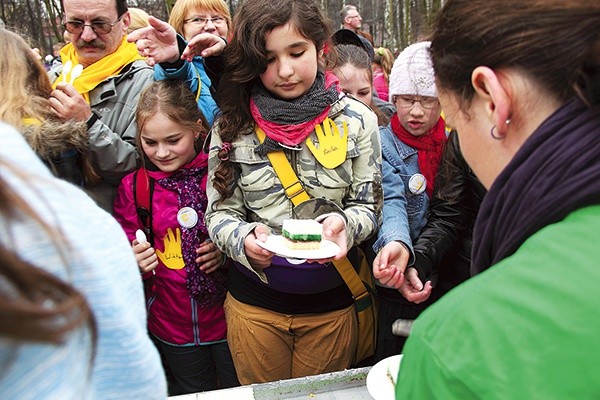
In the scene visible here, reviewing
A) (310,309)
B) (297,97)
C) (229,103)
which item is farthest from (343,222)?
(229,103)

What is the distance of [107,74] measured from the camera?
2.70 m

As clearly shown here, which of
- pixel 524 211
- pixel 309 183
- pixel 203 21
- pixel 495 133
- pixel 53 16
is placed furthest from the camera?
pixel 53 16

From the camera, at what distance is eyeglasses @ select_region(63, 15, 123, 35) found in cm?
269

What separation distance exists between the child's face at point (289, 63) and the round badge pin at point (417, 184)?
0.69 metres

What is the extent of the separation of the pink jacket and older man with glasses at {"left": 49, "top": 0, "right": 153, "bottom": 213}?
0.39ft

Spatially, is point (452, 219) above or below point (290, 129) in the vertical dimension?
below

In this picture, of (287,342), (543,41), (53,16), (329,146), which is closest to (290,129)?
(329,146)

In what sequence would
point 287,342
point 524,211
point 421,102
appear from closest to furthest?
point 524,211
point 287,342
point 421,102

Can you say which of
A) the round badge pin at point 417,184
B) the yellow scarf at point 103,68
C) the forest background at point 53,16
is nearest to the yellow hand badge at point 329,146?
the round badge pin at point 417,184

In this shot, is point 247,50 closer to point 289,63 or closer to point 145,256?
point 289,63

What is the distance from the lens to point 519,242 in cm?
95

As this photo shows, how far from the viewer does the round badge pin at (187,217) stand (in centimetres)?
251

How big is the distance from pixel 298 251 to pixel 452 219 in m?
0.90

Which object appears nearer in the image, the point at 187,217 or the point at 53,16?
the point at 187,217
